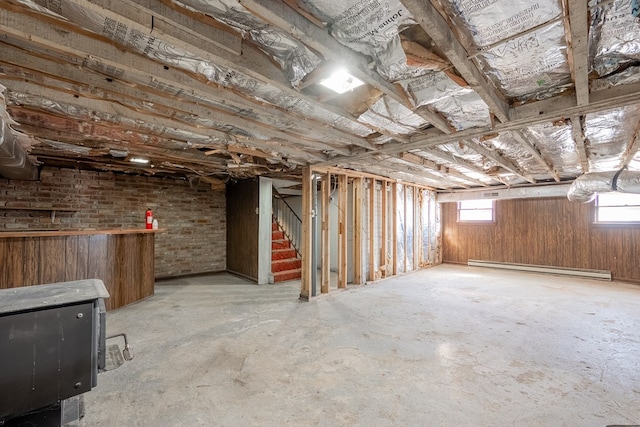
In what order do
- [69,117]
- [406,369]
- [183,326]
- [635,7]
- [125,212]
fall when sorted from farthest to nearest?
[125,212]
[183,326]
[69,117]
[406,369]
[635,7]

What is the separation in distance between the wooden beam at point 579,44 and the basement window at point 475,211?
591 cm

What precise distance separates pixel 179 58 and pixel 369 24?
105 centimetres

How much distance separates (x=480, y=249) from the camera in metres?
7.20

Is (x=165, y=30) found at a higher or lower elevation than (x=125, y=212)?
higher

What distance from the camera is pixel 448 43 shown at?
130 centimetres

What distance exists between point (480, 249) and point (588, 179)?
335cm

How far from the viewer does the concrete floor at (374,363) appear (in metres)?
1.77

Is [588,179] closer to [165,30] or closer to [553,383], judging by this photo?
[553,383]

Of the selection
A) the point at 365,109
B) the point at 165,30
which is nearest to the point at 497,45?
the point at 365,109

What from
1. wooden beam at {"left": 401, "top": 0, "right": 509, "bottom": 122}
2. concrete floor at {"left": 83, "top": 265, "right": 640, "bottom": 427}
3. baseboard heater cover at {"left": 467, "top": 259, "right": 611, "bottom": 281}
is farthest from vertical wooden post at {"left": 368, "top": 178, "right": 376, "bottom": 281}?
baseboard heater cover at {"left": 467, "top": 259, "right": 611, "bottom": 281}

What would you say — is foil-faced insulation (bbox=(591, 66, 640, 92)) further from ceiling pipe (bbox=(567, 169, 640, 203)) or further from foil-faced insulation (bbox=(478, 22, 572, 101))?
ceiling pipe (bbox=(567, 169, 640, 203))

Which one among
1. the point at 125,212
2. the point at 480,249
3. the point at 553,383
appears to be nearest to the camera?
the point at 553,383

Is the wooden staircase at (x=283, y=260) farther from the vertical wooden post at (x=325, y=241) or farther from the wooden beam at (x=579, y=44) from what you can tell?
the wooden beam at (x=579, y=44)

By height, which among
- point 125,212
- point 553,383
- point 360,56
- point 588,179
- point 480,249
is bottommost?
point 553,383
